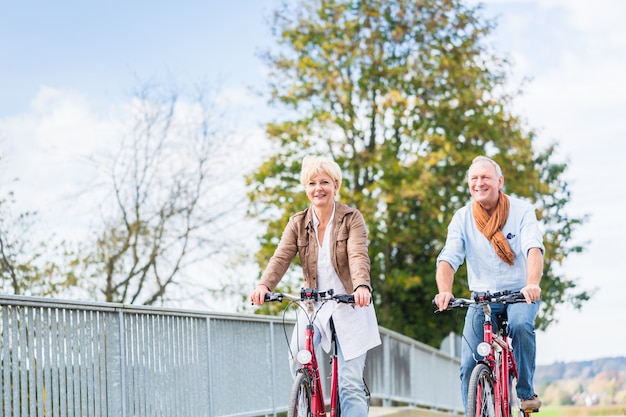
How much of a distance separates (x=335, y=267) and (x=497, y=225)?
3.75ft

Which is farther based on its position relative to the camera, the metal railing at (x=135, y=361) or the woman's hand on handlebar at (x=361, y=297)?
the metal railing at (x=135, y=361)

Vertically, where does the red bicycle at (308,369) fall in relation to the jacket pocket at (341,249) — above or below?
below

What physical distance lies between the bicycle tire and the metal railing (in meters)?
1.39

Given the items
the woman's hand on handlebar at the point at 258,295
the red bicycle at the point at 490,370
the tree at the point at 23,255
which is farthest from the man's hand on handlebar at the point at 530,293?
the tree at the point at 23,255

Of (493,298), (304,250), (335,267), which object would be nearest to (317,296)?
(335,267)

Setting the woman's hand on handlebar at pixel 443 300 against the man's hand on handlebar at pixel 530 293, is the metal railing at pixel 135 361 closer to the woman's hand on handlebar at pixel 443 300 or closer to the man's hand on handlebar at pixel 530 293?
the woman's hand on handlebar at pixel 443 300

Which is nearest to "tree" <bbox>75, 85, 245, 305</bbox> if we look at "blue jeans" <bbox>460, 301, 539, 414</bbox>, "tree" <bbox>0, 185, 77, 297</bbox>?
"tree" <bbox>0, 185, 77, 297</bbox>

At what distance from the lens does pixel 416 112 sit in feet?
85.6

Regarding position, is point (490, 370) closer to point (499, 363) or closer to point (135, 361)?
point (499, 363)

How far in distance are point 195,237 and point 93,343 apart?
66.0ft

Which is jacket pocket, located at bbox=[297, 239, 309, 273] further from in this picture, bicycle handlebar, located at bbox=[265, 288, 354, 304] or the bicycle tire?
the bicycle tire

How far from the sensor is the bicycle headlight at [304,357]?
5709mm

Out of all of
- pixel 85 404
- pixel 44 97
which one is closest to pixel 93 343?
pixel 85 404

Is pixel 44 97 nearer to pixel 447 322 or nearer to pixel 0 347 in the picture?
pixel 447 322
